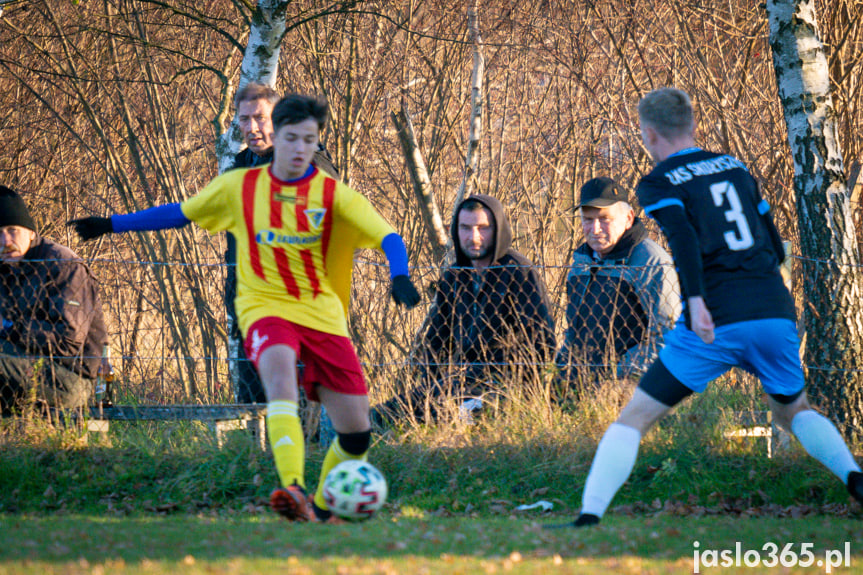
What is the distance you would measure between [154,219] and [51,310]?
2.08 meters

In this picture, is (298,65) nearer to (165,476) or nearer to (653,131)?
(165,476)

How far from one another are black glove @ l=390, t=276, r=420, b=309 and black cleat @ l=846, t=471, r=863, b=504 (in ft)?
7.11

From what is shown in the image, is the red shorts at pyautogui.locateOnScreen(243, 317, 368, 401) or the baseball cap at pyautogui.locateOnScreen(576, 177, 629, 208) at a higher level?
the baseball cap at pyautogui.locateOnScreen(576, 177, 629, 208)

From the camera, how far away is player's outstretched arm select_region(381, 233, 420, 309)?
4.20 metres

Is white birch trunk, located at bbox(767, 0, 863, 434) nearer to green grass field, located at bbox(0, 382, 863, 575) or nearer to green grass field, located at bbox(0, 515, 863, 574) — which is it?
green grass field, located at bbox(0, 382, 863, 575)

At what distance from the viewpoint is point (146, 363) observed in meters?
10.2

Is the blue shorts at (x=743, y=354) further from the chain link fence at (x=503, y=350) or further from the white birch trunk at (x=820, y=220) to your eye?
the white birch trunk at (x=820, y=220)

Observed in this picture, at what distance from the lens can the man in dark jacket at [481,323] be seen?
6.20 meters

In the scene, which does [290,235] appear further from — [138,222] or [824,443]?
[824,443]

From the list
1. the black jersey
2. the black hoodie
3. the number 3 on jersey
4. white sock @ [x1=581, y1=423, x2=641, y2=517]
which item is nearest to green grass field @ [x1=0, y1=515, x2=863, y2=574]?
white sock @ [x1=581, y1=423, x2=641, y2=517]

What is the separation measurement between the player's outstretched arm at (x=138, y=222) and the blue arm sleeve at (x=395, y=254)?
1107mm

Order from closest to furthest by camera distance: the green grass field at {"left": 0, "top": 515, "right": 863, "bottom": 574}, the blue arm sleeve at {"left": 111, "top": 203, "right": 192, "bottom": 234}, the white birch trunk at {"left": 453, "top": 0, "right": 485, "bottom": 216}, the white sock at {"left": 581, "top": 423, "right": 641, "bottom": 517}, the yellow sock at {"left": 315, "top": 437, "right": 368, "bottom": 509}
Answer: the green grass field at {"left": 0, "top": 515, "right": 863, "bottom": 574} → the white sock at {"left": 581, "top": 423, "right": 641, "bottom": 517} → the yellow sock at {"left": 315, "top": 437, "right": 368, "bottom": 509} → the blue arm sleeve at {"left": 111, "top": 203, "right": 192, "bottom": 234} → the white birch trunk at {"left": 453, "top": 0, "right": 485, "bottom": 216}

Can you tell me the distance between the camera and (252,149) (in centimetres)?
644

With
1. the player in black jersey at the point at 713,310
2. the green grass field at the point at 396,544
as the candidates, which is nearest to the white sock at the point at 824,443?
the player in black jersey at the point at 713,310
